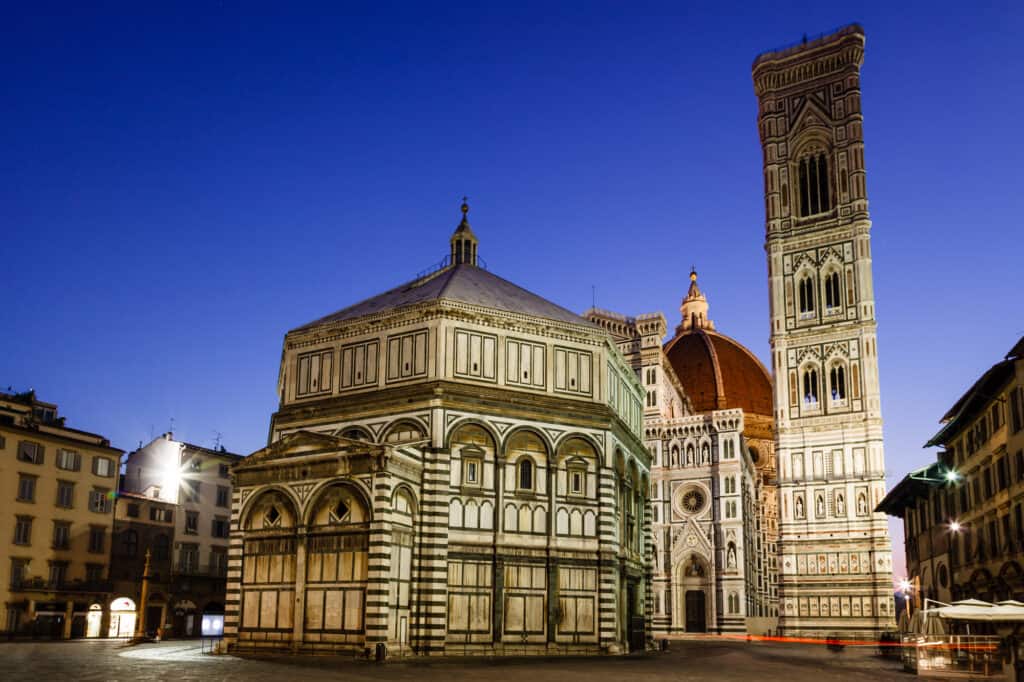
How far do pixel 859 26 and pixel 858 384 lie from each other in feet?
104

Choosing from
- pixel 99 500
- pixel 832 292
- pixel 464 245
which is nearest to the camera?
pixel 464 245

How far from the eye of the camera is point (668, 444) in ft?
273

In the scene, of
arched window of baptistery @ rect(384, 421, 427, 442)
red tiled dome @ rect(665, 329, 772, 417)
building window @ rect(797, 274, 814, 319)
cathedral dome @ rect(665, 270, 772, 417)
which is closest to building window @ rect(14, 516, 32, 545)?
arched window of baptistery @ rect(384, 421, 427, 442)

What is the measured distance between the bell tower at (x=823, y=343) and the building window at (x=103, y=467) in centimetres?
4947

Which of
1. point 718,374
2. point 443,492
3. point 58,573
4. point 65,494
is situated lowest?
point 58,573

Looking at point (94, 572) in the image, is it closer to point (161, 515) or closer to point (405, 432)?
point (161, 515)

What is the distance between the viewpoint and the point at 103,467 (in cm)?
5619

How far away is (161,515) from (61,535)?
24.8 feet

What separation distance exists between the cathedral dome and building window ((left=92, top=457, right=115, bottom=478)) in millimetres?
84941

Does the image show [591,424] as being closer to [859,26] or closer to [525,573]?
[525,573]

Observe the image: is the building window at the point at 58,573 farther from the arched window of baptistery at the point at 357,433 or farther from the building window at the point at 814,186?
the building window at the point at 814,186

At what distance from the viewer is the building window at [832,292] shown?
7975 cm

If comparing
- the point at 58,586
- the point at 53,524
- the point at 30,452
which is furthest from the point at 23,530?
the point at 30,452

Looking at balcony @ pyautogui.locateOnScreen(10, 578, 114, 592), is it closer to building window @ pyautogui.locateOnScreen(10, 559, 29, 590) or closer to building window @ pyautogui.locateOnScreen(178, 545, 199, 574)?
building window @ pyautogui.locateOnScreen(10, 559, 29, 590)
